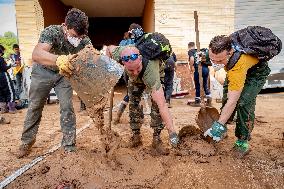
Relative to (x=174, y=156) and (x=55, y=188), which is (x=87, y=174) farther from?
(x=174, y=156)

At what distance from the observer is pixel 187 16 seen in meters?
10.3

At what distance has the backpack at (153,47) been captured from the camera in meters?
3.84

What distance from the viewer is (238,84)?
11.3 feet

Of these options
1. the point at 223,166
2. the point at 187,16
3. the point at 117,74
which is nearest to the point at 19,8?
the point at 187,16

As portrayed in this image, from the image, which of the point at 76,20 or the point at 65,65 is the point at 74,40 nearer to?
the point at 76,20

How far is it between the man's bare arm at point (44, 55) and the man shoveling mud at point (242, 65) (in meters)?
1.72

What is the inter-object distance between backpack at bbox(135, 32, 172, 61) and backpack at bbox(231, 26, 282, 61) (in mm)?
821

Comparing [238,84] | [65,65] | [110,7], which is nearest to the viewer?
[65,65]

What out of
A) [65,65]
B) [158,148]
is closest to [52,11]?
[158,148]

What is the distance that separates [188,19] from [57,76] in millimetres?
7042

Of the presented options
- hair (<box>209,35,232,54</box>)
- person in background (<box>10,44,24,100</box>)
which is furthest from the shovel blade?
person in background (<box>10,44,24,100</box>)

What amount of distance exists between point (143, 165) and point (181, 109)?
427 cm

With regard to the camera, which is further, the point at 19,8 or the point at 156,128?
the point at 19,8

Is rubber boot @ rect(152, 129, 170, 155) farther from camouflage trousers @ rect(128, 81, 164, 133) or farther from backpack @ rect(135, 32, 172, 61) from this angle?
backpack @ rect(135, 32, 172, 61)
